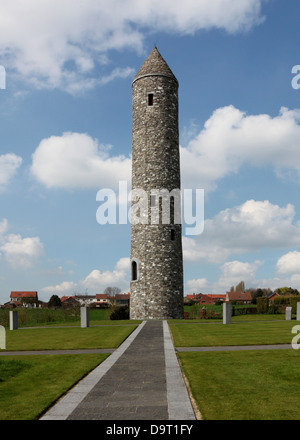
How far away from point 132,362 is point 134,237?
20.8 metres

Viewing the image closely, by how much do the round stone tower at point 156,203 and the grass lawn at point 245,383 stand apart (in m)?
18.0

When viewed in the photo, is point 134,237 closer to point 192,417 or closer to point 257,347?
point 257,347

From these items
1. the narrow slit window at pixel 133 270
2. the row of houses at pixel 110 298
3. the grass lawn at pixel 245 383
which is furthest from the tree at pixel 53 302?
the grass lawn at pixel 245 383

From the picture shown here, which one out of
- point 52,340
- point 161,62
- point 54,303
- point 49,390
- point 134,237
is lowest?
point 54,303

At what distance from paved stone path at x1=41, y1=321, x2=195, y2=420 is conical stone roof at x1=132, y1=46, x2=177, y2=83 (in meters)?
25.9

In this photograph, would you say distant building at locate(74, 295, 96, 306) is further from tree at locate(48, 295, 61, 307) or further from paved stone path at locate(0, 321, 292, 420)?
paved stone path at locate(0, 321, 292, 420)

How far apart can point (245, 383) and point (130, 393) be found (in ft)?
8.17

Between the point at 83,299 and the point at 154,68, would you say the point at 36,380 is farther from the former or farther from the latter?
the point at 83,299

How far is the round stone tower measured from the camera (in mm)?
30406

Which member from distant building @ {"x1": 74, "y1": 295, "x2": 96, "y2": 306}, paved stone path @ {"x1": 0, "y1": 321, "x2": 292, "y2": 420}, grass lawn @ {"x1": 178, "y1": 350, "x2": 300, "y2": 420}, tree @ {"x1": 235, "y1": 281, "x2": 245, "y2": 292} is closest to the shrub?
grass lawn @ {"x1": 178, "y1": 350, "x2": 300, "y2": 420}

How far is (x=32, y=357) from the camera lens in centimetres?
1236

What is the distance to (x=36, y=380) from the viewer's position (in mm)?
8977

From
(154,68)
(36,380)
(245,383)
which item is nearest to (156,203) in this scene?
(154,68)
